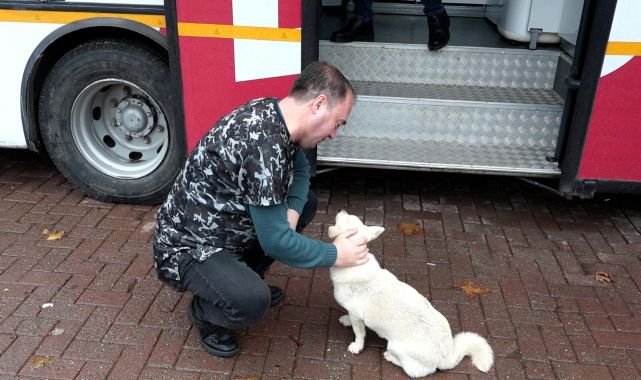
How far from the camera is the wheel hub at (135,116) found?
163 inches

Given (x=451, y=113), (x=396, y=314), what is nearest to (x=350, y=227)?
(x=396, y=314)

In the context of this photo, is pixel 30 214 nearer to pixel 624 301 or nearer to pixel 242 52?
pixel 242 52

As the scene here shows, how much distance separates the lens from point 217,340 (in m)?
2.78

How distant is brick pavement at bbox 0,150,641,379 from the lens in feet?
9.05

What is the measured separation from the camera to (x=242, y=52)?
3.60 meters

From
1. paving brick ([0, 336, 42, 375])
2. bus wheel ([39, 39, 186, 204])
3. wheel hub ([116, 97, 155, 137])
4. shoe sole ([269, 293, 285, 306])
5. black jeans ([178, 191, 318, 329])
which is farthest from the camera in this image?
wheel hub ([116, 97, 155, 137])

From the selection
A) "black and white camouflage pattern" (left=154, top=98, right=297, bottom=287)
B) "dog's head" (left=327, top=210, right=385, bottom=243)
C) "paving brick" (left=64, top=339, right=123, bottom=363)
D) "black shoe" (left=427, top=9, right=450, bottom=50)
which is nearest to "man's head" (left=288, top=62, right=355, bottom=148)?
"black and white camouflage pattern" (left=154, top=98, right=297, bottom=287)

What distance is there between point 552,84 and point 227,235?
3231 mm

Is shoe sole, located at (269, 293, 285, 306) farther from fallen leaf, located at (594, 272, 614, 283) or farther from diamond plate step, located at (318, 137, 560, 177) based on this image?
fallen leaf, located at (594, 272, 614, 283)

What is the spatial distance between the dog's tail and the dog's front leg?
0.39m

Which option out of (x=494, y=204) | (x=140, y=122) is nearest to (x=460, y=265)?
(x=494, y=204)

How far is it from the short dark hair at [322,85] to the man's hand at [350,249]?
595 mm

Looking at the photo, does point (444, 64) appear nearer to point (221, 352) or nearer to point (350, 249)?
point (350, 249)

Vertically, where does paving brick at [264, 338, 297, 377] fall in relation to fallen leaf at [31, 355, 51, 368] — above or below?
below
